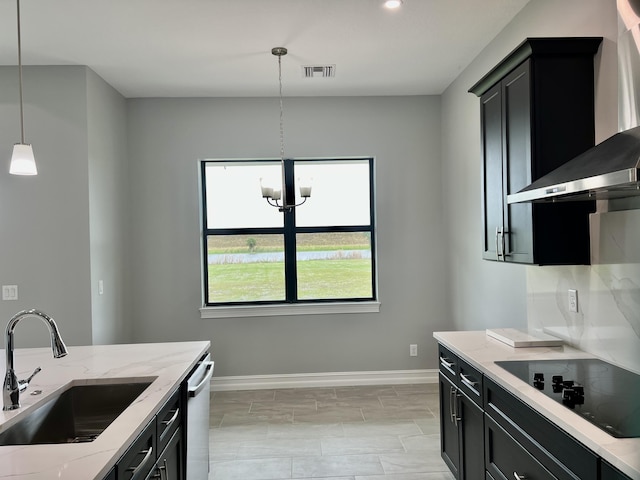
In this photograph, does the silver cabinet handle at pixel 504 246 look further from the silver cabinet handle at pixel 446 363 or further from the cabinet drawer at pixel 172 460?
the cabinet drawer at pixel 172 460

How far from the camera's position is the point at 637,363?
1959 millimetres

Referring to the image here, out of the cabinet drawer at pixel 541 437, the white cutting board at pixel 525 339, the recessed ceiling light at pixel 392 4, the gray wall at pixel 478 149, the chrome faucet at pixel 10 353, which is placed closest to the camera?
the cabinet drawer at pixel 541 437

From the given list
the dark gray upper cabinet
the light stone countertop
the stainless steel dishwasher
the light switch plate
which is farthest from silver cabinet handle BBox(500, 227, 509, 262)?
the light switch plate

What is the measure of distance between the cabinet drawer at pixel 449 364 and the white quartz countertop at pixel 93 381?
1.38m

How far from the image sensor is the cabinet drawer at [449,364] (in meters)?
2.62

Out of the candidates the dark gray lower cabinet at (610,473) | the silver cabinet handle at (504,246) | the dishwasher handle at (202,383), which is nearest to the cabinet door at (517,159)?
the silver cabinet handle at (504,246)

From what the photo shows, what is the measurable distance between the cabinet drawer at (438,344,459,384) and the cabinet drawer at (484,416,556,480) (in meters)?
0.47

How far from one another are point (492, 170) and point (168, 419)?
83.7 inches

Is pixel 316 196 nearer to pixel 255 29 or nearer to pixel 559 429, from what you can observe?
pixel 255 29

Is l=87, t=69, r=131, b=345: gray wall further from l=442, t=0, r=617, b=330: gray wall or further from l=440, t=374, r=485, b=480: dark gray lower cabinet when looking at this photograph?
l=442, t=0, r=617, b=330: gray wall

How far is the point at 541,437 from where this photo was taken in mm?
1661

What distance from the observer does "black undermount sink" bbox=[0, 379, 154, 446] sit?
1.93 metres

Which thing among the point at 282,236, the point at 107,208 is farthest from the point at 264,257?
the point at 107,208

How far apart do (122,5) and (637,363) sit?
322 centimetres
